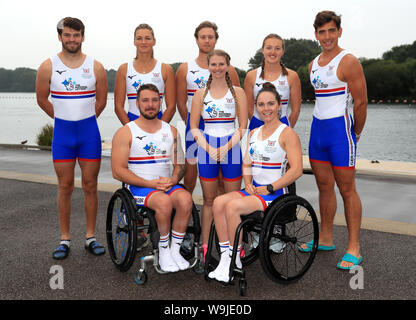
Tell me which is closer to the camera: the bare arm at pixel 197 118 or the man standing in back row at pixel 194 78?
the bare arm at pixel 197 118

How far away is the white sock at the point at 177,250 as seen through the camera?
3216 millimetres

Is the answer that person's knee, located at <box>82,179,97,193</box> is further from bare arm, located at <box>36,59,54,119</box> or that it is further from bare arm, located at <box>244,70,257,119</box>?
bare arm, located at <box>244,70,257,119</box>

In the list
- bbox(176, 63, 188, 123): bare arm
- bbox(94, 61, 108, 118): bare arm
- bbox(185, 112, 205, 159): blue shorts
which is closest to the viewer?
bbox(94, 61, 108, 118): bare arm

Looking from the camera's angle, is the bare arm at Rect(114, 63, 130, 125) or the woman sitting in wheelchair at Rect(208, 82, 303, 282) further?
the bare arm at Rect(114, 63, 130, 125)

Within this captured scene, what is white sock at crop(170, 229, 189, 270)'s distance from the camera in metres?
3.22

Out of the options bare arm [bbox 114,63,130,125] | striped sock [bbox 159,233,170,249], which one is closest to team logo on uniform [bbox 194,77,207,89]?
bare arm [bbox 114,63,130,125]

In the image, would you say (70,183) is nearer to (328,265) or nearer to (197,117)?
(197,117)

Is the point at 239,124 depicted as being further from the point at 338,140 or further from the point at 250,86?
the point at 338,140

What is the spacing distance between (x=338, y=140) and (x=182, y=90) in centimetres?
164

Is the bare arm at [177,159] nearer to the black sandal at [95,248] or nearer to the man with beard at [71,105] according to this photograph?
the man with beard at [71,105]

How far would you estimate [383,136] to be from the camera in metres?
24.8

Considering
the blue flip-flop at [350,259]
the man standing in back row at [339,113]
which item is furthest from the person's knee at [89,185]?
the blue flip-flop at [350,259]

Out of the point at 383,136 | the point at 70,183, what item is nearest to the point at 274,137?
the point at 70,183

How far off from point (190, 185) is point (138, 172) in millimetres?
861
